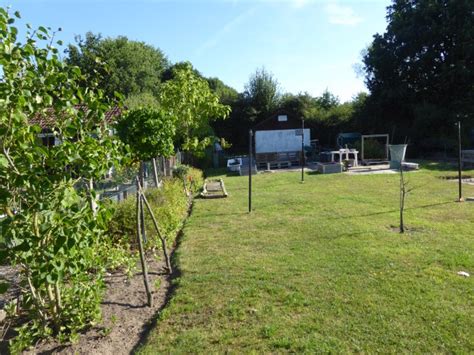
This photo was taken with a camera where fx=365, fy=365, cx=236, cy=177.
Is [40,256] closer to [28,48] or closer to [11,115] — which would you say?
[11,115]

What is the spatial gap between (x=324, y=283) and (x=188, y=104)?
10.8 meters

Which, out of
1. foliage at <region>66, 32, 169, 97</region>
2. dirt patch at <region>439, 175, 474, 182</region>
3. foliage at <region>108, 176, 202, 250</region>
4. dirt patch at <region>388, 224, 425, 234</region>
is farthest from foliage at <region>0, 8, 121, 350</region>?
foliage at <region>66, 32, 169, 97</region>

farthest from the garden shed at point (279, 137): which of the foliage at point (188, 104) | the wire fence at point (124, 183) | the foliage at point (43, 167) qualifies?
the foliage at point (43, 167)

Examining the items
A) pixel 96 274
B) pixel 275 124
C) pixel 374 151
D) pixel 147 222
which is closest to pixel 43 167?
pixel 96 274

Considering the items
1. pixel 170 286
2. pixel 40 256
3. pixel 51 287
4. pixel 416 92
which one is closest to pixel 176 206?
pixel 170 286

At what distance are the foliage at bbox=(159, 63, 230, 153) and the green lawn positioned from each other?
232 inches

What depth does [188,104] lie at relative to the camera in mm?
14227

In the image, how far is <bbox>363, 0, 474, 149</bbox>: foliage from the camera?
23766 mm

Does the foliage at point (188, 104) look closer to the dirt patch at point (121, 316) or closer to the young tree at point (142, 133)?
the young tree at point (142, 133)

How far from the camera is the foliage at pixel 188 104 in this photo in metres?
13.9

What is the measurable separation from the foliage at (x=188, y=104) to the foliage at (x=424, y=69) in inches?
618

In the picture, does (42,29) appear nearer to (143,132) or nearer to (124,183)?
(143,132)

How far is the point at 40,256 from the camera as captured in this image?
2830 millimetres

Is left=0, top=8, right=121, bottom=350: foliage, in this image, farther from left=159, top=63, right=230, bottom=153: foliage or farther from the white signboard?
→ the white signboard
